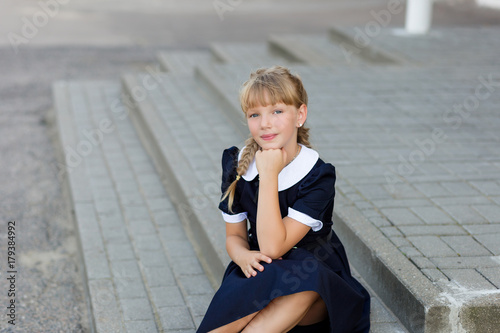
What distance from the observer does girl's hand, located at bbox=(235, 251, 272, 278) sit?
274 cm

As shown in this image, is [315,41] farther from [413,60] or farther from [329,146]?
[329,146]

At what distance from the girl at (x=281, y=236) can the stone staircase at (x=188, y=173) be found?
407 millimetres

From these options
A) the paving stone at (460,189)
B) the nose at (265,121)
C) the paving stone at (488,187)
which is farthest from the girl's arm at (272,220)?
the paving stone at (488,187)

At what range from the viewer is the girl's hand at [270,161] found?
282 centimetres

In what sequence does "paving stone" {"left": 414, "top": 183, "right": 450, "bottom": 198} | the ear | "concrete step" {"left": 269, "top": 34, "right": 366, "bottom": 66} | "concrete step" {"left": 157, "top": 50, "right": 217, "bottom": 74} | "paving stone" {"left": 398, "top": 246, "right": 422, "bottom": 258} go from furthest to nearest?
1. "concrete step" {"left": 157, "top": 50, "right": 217, "bottom": 74}
2. "concrete step" {"left": 269, "top": 34, "right": 366, "bottom": 66}
3. "paving stone" {"left": 414, "top": 183, "right": 450, "bottom": 198}
4. "paving stone" {"left": 398, "top": 246, "right": 422, "bottom": 258}
5. the ear

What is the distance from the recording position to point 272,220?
2.76 metres

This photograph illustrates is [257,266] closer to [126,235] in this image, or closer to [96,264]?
[96,264]

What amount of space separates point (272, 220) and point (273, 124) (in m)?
0.42

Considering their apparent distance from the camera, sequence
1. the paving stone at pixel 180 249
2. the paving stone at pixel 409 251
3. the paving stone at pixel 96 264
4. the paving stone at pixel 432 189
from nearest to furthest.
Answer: the paving stone at pixel 409 251, the paving stone at pixel 96 264, the paving stone at pixel 432 189, the paving stone at pixel 180 249

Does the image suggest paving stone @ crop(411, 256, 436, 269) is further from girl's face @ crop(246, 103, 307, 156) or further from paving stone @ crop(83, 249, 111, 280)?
paving stone @ crop(83, 249, 111, 280)

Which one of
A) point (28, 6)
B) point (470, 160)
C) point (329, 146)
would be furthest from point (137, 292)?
point (28, 6)

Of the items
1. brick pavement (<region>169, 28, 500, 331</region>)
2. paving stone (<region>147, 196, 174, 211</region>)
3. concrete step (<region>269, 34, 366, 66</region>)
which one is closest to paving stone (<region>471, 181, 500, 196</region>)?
brick pavement (<region>169, 28, 500, 331</region>)

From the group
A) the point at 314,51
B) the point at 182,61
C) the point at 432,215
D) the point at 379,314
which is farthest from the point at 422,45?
the point at 379,314

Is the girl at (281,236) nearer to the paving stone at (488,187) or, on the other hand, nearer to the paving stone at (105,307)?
the paving stone at (105,307)
